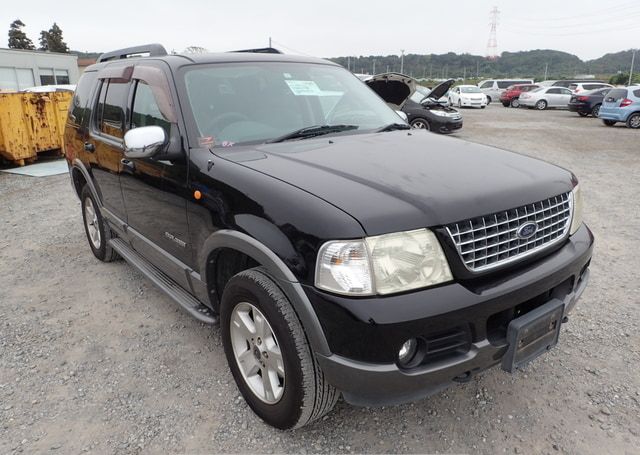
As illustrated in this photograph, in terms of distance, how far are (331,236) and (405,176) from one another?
0.59 meters

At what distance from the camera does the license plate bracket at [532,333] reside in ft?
6.63

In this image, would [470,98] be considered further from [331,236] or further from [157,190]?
[331,236]

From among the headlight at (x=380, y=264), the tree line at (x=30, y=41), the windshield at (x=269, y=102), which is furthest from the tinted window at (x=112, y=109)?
the tree line at (x=30, y=41)

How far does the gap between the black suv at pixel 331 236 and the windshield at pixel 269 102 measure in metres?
0.01

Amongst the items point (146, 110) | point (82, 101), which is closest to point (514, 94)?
point (82, 101)

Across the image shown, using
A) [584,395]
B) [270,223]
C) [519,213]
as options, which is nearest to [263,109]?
[270,223]

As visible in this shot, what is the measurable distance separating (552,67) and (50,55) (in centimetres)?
8519

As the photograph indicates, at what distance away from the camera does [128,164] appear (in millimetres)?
3330

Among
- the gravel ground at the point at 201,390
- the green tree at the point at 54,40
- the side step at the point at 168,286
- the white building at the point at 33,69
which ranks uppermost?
the green tree at the point at 54,40

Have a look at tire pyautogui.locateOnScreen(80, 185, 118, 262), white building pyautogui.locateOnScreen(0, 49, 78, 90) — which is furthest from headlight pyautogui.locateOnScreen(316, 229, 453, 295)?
white building pyautogui.locateOnScreen(0, 49, 78, 90)

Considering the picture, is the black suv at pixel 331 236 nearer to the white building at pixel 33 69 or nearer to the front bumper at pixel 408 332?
the front bumper at pixel 408 332

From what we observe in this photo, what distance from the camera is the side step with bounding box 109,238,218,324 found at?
2816mm

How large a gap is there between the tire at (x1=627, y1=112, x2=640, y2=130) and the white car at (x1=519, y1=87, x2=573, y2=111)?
10381 millimetres

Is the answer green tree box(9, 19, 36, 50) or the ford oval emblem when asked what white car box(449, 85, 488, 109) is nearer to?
the ford oval emblem
